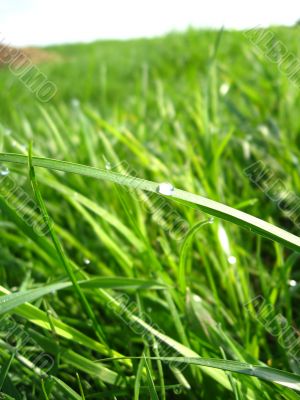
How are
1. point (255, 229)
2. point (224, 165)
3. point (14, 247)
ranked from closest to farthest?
1. point (255, 229)
2. point (14, 247)
3. point (224, 165)

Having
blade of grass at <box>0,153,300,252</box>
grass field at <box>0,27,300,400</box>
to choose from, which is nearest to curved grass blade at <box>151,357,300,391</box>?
grass field at <box>0,27,300,400</box>

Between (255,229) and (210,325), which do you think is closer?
(255,229)

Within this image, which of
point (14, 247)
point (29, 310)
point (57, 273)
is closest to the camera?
point (29, 310)

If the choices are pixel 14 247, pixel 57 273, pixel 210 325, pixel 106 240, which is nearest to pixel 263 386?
pixel 210 325

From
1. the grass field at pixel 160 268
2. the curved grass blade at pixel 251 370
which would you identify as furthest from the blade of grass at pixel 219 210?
the curved grass blade at pixel 251 370

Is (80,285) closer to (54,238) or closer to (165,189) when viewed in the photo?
(54,238)

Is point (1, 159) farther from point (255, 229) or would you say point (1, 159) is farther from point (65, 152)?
point (65, 152)

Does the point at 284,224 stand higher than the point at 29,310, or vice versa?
the point at 29,310

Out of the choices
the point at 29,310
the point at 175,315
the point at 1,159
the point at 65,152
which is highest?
the point at 65,152
